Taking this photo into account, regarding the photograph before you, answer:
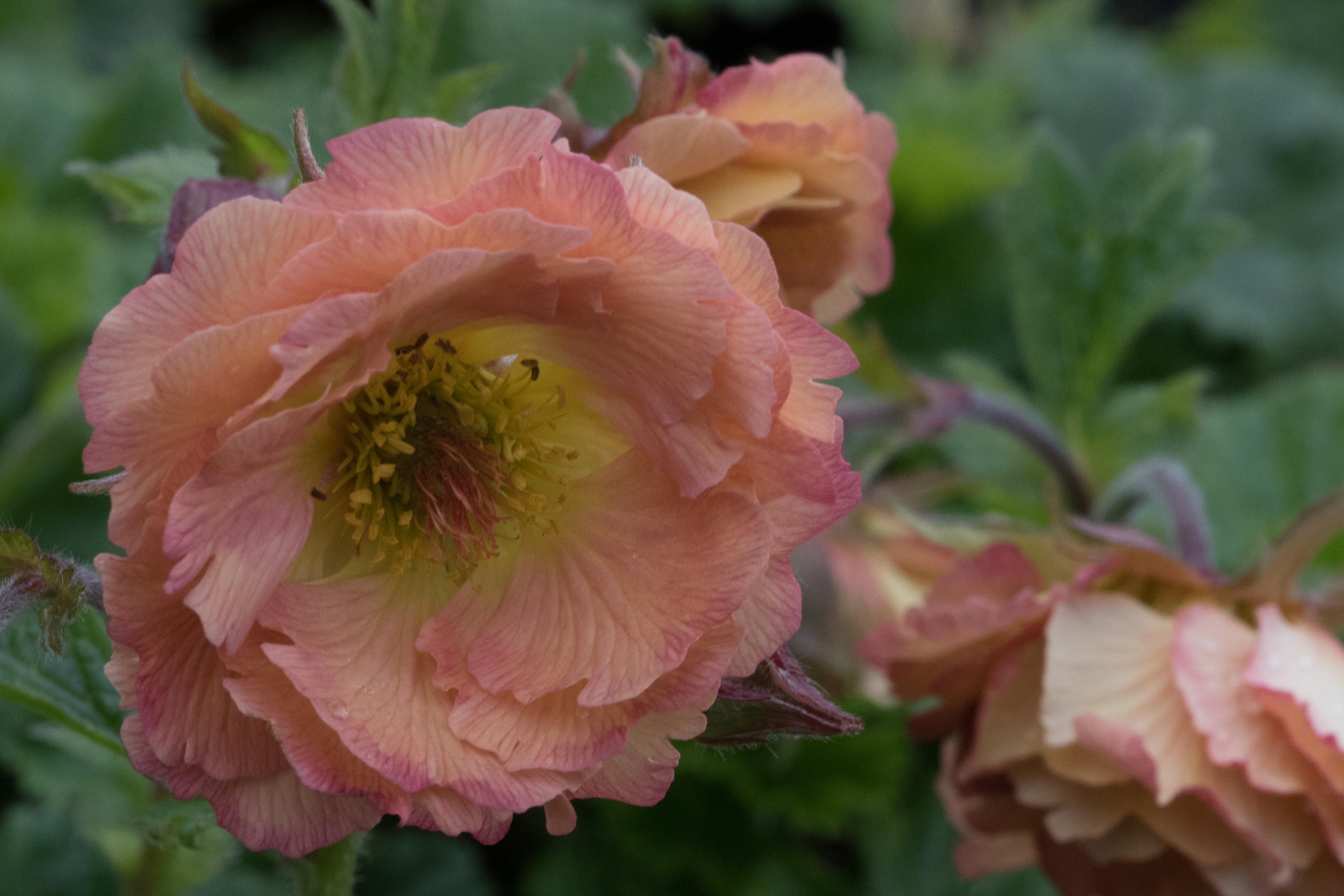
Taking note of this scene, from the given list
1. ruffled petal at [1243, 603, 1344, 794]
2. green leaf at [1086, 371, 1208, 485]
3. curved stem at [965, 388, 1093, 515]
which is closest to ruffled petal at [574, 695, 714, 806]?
ruffled petal at [1243, 603, 1344, 794]

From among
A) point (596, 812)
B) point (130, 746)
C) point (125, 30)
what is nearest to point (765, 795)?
point (596, 812)

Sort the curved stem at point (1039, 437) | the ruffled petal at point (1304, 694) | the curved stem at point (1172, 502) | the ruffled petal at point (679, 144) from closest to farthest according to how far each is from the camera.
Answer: the ruffled petal at point (679, 144) < the ruffled petal at point (1304, 694) < the curved stem at point (1172, 502) < the curved stem at point (1039, 437)

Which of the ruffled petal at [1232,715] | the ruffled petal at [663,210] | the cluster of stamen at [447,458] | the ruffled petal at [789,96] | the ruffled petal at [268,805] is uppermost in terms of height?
the ruffled petal at [663,210]

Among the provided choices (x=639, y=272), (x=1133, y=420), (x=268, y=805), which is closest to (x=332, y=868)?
(x=268, y=805)

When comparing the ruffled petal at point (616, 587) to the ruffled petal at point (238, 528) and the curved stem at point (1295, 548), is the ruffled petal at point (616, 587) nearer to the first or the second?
the ruffled petal at point (238, 528)

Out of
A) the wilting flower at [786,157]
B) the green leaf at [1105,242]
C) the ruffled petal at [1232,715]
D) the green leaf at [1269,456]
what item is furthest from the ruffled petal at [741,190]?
the green leaf at [1269,456]

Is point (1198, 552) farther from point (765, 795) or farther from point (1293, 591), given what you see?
point (765, 795)
